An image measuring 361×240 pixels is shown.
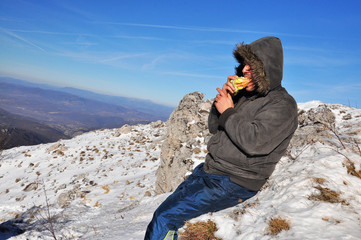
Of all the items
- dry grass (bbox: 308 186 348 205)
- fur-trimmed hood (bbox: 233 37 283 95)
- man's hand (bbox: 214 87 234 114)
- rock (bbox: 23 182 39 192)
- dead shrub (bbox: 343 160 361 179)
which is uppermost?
fur-trimmed hood (bbox: 233 37 283 95)

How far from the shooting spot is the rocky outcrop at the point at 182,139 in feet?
30.4

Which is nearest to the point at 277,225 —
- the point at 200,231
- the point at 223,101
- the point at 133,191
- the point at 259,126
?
the point at 200,231

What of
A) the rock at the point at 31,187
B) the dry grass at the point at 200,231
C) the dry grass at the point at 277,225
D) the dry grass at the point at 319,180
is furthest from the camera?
the rock at the point at 31,187

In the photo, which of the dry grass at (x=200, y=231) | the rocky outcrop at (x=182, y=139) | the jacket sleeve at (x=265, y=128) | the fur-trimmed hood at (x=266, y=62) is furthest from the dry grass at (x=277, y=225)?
the rocky outcrop at (x=182, y=139)

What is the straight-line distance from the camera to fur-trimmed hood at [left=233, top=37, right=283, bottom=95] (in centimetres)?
255

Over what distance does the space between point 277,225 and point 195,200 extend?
1810 millimetres

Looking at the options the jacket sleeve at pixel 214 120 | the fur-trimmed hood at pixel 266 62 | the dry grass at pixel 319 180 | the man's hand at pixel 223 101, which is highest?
the fur-trimmed hood at pixel 266 62

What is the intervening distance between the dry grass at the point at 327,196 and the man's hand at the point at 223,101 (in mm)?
2884

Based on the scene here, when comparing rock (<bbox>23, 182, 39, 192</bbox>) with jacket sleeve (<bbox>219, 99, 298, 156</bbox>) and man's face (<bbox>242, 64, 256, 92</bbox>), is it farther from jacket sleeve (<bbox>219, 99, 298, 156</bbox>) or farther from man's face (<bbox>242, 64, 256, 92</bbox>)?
man's face (<bbox>242, 64, 256, 92</bbox>)

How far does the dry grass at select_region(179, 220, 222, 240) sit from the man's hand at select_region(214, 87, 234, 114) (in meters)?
2.79

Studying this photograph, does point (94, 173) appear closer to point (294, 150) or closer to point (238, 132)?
point (294, 150)

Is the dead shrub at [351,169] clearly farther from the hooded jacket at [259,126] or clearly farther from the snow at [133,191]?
the hooded jacket at [259,126]

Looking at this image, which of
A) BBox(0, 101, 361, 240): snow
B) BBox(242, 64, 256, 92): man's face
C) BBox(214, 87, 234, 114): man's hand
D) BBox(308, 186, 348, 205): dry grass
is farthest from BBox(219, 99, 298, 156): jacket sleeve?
BBox(308, 186, 348, 205): dry grass

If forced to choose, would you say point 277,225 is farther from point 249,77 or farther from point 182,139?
point 182,139
